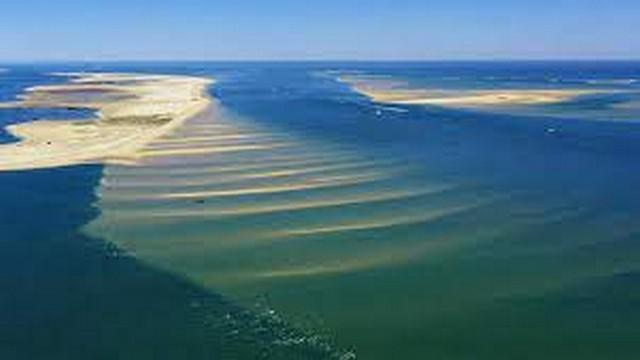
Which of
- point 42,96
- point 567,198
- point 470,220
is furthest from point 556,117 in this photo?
point 42,96

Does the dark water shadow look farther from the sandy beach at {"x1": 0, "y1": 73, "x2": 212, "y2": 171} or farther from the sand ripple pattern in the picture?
the sandy beach at {"x1": 0, "y1": 73, "x2": 212, "y2": 171}

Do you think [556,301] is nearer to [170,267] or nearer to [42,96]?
[170,267]

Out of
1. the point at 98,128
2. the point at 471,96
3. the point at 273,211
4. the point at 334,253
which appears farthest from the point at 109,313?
the point at 471,96

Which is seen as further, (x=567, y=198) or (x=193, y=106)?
(x=193, y=106)

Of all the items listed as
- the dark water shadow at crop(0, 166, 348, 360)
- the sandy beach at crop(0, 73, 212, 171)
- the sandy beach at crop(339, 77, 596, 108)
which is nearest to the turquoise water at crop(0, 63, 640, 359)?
the dark water shadow at crop(0, 166, 348, 360)

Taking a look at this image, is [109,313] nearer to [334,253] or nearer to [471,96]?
[334,253]

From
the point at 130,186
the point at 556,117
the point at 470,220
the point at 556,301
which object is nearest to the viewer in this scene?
the point at 556,301
